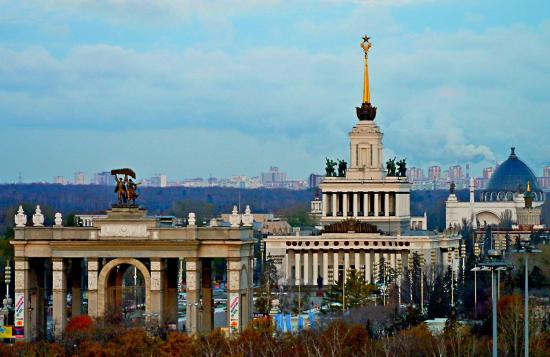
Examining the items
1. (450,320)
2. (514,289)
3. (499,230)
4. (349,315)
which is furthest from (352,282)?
(499,230)

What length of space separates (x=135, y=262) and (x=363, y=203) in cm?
6630

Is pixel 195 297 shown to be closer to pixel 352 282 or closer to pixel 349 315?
pixel 349 315

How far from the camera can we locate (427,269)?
120250 millimetres

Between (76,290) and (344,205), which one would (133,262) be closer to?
(76,290)

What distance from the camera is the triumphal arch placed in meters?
72.8


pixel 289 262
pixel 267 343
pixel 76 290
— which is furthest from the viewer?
pixel 289 262

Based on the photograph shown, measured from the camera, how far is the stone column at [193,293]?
72.8 metres

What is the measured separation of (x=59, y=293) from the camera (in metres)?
74.1

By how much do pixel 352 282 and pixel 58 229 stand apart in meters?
31.1

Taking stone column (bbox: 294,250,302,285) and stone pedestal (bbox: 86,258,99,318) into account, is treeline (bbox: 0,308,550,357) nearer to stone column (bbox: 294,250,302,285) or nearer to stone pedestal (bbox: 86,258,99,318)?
stone pedestal (bbox: 86,258,99,318)

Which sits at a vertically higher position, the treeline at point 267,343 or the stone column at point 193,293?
the stone column at point 193,293

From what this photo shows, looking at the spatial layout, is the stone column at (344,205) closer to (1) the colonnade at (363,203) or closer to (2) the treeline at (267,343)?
(1) the colonnade at (363,203)

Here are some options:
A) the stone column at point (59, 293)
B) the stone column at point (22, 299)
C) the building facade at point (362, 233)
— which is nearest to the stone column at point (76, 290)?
the stone column at point (59, 293)

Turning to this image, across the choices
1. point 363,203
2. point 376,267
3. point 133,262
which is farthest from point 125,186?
point 363,203
